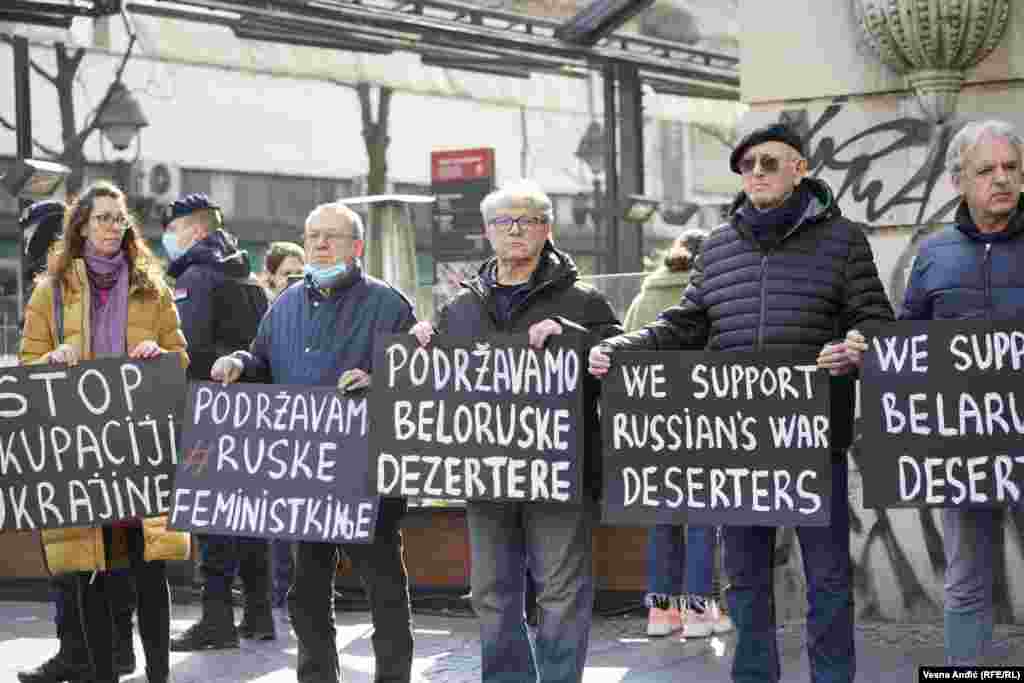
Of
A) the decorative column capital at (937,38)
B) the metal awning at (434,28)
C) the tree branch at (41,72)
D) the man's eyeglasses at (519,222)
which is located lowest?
the man's eyeglasses at (519,222)

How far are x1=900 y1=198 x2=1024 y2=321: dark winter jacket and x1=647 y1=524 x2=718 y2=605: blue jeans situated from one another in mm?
2423

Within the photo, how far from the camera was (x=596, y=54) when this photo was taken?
17.5 metres

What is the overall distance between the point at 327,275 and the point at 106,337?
2.93ft

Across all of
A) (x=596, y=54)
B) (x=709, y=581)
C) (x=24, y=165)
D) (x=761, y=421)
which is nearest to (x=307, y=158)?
(x=596, y=54)

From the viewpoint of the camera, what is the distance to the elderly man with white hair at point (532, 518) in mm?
5977

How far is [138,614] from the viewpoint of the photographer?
6629mm

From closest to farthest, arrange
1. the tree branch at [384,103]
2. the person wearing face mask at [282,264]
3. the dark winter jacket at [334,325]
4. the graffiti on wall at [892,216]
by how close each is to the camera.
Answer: the dark winter jacket at [334,325] → the graffiti on wall at [892,216] → the person wearing face mask at [282,264] → the tree branch at [384,103]

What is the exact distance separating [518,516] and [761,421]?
85 cm

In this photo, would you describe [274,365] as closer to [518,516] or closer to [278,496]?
[278,496]

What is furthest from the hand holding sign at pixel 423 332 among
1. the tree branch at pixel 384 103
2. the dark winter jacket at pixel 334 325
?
the tree branch at pixel 384 103

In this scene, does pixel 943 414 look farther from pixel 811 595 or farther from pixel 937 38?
pixel 937 38

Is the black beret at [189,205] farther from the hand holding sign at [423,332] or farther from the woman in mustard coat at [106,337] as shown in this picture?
the hand holding sign at [423,332]

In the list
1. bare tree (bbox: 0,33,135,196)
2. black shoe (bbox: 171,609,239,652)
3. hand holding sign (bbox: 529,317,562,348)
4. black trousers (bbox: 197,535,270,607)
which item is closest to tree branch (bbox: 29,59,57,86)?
bare tree (bbox: 0,33,135,196)

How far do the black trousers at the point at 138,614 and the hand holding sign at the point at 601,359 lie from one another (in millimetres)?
1776
